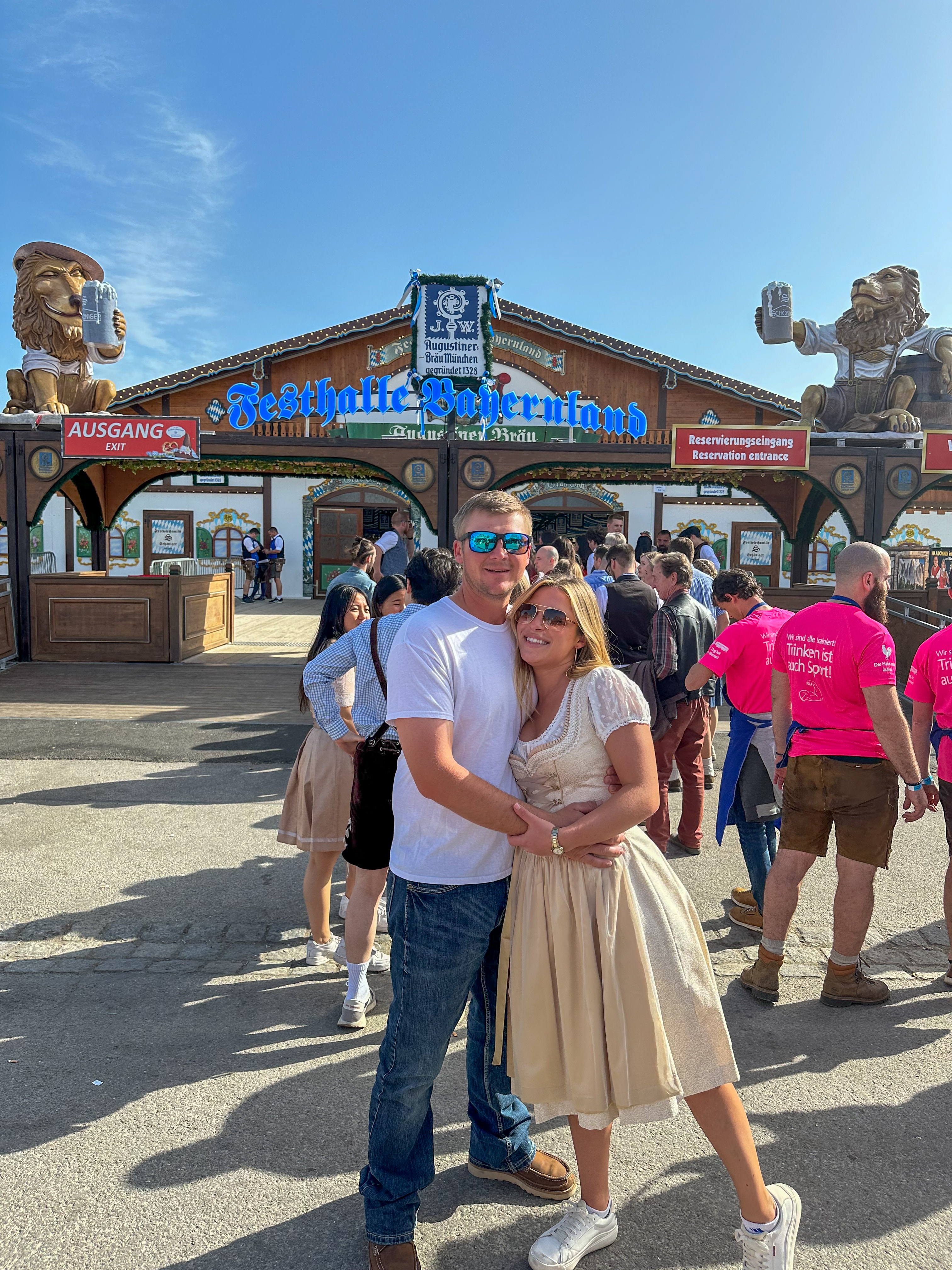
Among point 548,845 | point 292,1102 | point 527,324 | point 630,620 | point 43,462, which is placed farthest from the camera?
point 527,324

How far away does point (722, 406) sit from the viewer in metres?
23.6

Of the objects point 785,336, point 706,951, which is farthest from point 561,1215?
point 785,336

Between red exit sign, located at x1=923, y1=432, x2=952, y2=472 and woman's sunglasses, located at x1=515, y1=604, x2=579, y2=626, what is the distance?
1246 centimetres

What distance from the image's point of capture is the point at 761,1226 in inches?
80.1

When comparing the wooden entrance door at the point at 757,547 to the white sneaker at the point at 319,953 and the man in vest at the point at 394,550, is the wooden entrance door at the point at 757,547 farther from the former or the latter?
the white sneaker at the point at 319,953

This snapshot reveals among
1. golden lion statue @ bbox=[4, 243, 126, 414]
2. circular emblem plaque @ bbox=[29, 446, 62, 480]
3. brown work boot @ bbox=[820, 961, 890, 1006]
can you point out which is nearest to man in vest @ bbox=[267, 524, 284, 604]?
golden lion statue @ bbox=[4, 243, 126, 414]

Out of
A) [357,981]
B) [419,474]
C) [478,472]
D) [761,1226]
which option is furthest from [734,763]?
[419,474]

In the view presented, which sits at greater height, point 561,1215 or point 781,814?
point 781,814

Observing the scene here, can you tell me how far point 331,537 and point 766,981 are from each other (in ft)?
75.8

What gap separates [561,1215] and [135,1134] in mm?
1348

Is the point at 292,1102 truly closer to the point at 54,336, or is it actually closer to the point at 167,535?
the point at 54,336

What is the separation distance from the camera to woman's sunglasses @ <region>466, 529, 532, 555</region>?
2.08 metres

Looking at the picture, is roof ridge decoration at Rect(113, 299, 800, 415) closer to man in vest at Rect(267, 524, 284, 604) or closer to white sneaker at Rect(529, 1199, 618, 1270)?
man in vest at Rect(267, 524, 284, 604)

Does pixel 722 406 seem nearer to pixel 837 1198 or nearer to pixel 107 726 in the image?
pixel 107 726
